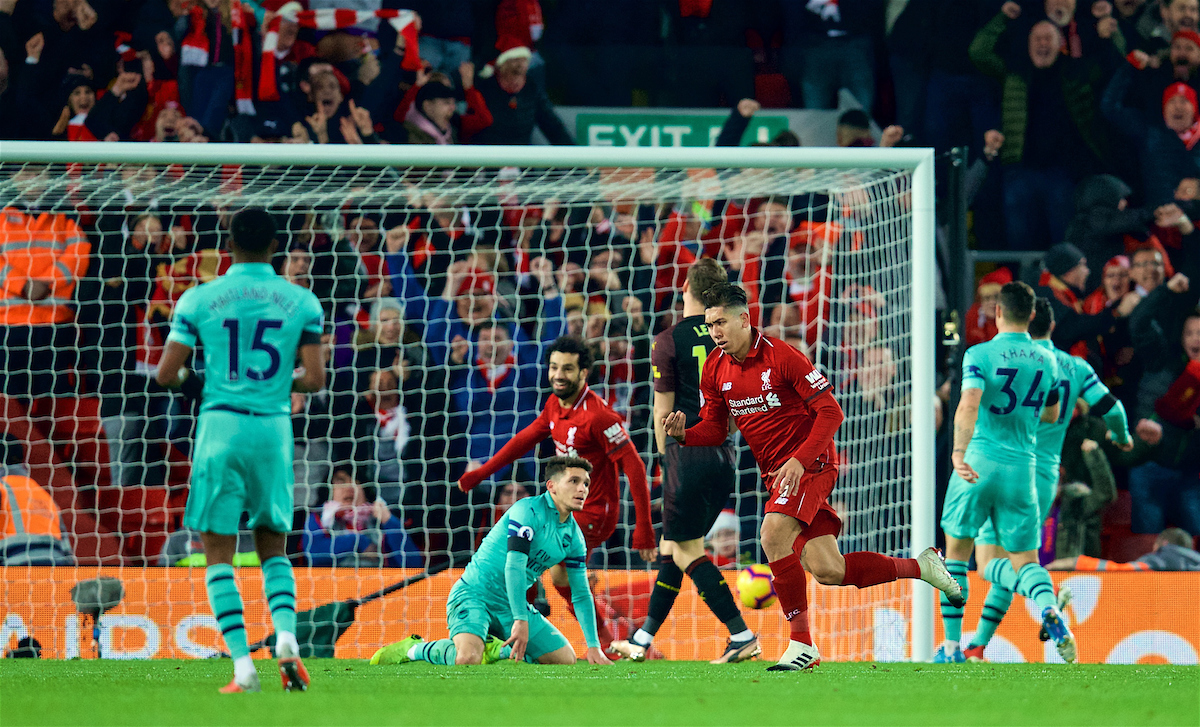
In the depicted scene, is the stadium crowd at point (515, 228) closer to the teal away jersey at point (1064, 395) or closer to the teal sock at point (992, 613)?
the teal away jersey at point (1064, 395)

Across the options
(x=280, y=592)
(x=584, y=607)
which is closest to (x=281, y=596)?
(x=280, y=592)

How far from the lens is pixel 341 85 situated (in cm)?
984

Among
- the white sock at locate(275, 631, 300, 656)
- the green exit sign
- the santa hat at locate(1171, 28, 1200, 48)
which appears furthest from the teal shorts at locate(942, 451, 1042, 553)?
the santa hat at locate(1171, 28, 1200, 48)

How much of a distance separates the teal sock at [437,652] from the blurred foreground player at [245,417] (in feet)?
5.73

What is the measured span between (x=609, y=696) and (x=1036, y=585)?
9.14 feet

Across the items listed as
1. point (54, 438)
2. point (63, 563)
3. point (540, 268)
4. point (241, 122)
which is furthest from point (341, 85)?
point (63, 563)

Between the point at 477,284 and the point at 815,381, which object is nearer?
the point at 815,381

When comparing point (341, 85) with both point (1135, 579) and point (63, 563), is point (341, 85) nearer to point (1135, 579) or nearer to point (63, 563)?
point (63, 563)

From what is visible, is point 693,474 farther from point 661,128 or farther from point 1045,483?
point 661,128

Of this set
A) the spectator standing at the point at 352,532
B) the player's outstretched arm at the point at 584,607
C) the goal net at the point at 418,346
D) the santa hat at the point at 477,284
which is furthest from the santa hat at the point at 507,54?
the player's outstretched arm at the point at 584,607

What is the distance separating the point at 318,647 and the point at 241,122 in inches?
157

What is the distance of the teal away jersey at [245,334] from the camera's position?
15.8 feet

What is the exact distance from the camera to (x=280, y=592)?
4.84 metres

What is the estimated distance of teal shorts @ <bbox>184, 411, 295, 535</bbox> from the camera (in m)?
4.76
